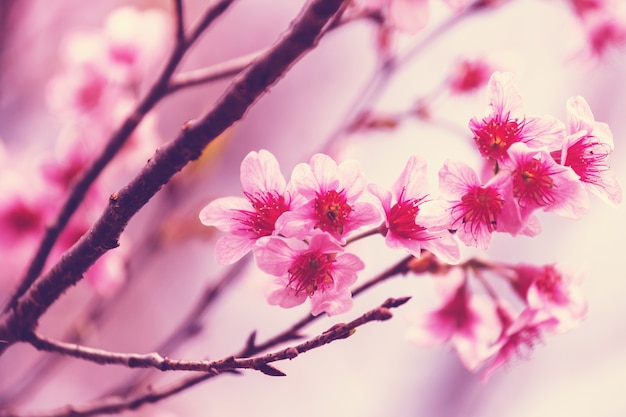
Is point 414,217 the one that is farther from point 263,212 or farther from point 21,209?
point 21,209

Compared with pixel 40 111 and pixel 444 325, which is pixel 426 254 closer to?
pixel 444 325

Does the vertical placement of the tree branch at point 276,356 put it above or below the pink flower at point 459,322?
below

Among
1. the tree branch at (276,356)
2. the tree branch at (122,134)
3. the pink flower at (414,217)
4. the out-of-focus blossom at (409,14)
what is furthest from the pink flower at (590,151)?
the tree branch at (122,134)

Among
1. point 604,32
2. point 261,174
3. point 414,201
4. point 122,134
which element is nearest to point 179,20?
point 122,134

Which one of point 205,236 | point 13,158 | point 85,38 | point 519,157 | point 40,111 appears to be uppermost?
point 40,111

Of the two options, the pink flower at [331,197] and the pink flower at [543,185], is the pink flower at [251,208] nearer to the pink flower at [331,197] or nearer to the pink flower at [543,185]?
the pink flower at [331,197]

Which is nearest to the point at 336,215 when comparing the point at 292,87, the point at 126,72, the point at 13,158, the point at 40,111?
the point at 126,72
